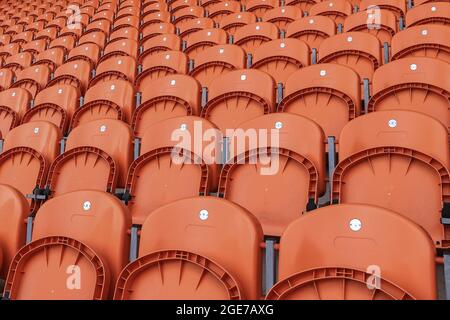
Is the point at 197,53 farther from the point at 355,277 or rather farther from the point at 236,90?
the point at 355,277

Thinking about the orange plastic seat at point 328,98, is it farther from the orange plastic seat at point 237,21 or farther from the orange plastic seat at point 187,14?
the orange plastic seat at point 187,14

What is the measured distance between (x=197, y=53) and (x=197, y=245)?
4.15 ft

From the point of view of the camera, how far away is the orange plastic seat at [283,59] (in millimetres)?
1453

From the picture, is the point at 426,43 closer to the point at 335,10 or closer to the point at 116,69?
the point at 335,10

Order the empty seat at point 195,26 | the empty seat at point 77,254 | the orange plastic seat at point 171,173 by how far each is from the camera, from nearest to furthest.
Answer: the empty seat at point 77,254 < the orange plastic seat at point 171,173 < the empty seat at point 195,26

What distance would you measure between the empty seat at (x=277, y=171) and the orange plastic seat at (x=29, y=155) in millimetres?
482

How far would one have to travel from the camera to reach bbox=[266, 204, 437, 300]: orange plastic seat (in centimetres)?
52

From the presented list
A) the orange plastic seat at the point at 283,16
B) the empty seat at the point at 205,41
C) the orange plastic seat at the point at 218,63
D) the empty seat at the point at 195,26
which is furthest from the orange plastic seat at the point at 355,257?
the empty seat at the point at 195,26

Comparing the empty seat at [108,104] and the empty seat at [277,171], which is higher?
the empty seat at [108,104]

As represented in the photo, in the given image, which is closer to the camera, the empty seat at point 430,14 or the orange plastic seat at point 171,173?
the orange plastic seat at point 171,173

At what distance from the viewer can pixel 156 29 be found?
217 cm

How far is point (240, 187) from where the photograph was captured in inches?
34.8

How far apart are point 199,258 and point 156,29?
5.85 feet
